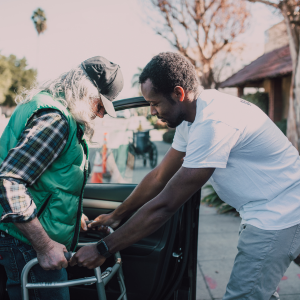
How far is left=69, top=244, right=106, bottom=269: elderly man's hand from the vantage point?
1479 millimetres

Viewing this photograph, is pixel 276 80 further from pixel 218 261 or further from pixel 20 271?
pixel 20 271

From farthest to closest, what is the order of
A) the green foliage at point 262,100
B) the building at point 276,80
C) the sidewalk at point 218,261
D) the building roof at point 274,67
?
the green foliage at point 262,100
the building at point 276,80
the building roof at point 274,67
the sidewalk at point 218,261

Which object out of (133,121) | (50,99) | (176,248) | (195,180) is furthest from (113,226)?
(133,121)

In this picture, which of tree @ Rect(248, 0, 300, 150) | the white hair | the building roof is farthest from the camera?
the building roof

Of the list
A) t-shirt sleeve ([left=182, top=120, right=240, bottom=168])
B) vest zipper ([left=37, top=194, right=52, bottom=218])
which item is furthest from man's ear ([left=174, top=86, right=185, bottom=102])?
vest zipper ([left=37, top=194, right=52, bottom=218])

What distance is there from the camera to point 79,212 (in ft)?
5.42

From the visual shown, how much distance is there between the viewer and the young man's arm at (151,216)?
4.82 feet

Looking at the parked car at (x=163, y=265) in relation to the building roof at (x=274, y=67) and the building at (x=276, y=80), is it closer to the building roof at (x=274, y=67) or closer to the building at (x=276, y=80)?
the building roof at (x=274, y=67)

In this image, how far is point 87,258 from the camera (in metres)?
1.49

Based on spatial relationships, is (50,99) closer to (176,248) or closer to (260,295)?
(176,248)

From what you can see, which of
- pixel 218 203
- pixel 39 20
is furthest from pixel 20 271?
pixel 39 20

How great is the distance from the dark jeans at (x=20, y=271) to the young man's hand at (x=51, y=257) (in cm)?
12

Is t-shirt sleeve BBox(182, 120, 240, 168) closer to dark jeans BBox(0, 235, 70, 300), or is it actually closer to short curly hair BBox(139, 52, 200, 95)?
short curly hair BBox(139, 52, 200, 95)

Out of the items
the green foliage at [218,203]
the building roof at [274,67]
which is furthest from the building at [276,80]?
the green foliage at [218,203]
